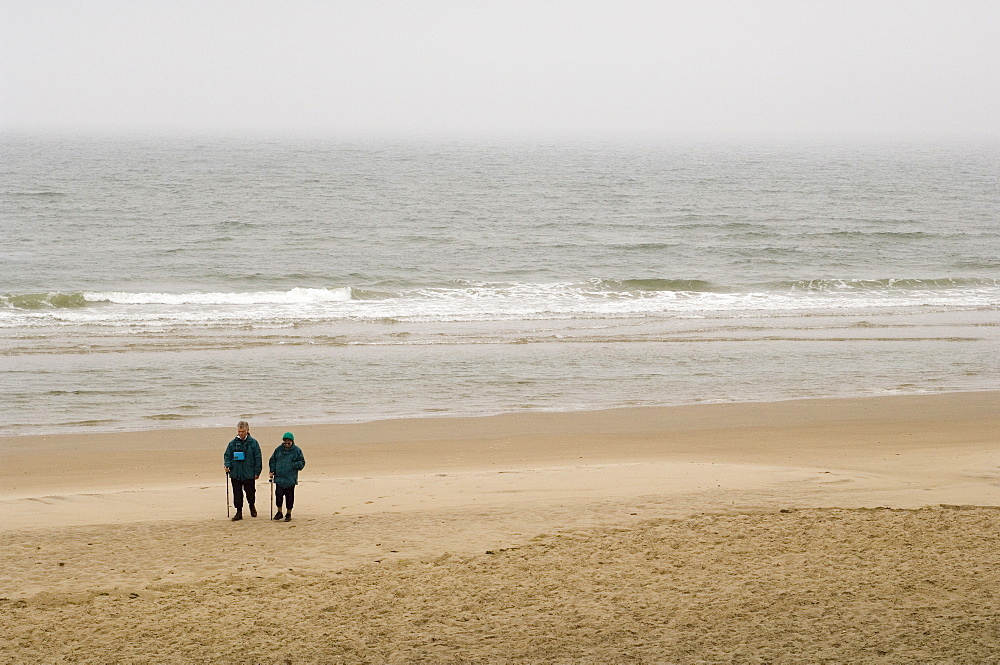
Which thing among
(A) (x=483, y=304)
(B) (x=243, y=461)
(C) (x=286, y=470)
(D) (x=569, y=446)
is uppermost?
(A) (x=483, y=304)

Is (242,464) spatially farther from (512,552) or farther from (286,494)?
(512,552)

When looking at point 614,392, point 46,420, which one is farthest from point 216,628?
point 614,392

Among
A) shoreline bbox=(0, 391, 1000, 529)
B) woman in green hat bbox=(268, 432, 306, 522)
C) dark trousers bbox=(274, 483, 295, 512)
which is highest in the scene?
woman in green hat bbox=(268, 432, 306, 522)

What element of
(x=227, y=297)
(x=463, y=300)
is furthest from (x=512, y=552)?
(x=227, y=297)

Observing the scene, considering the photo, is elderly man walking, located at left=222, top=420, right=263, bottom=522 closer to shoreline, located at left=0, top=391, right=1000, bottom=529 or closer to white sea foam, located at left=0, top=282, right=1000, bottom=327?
shoreline, located at left=0, top=391, right=1000, bottom=529

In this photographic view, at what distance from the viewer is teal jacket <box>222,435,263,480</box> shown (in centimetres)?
1071

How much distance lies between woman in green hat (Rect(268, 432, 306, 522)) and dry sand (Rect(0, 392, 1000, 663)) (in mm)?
453

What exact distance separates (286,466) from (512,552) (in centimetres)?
279

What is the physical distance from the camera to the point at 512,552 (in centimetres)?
980

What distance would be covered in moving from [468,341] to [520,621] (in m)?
15.2

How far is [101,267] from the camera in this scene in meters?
33.6

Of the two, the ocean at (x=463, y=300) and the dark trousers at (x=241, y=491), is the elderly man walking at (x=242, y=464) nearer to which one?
the dark trousers at (x=241, y=491)

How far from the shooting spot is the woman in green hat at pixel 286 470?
10.8m

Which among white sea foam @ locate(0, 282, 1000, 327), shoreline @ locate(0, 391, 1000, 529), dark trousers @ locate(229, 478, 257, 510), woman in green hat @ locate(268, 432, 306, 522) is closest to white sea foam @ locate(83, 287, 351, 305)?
white sea foam @ locate(0, 282, 1000, 327)
